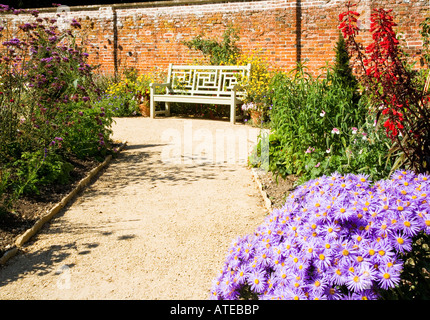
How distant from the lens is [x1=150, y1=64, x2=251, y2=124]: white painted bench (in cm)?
888

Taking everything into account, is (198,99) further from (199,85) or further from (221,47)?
(221,47)

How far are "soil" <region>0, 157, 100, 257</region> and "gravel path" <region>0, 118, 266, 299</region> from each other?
0.14 metres

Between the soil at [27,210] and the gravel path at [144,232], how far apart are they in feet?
0.45

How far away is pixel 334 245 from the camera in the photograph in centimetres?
152

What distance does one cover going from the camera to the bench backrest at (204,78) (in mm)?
9266

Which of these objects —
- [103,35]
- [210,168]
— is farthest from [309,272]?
[103,35]

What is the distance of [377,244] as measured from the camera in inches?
59.3

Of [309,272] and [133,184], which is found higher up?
[309,272]

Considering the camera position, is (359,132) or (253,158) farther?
(253,158)

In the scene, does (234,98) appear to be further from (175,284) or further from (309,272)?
(309,272)

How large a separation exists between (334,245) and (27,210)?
9.60 ft

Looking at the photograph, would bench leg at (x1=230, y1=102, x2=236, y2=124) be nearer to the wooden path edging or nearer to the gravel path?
the gravel path
